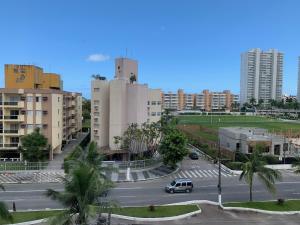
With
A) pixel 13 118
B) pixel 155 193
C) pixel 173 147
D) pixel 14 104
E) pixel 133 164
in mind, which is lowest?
pixel 155 193

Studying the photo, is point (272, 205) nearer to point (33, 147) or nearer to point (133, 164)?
point (133, 164)

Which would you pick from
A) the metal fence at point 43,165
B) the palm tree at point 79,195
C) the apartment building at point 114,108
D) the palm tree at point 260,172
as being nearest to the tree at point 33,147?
the metal fence at point 43,165

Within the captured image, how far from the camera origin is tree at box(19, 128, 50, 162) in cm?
4441

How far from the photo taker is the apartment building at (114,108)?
5172 centimetres

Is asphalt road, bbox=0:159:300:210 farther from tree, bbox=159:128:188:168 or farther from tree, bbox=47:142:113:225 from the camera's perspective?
tree, bbox=47:142:113:225

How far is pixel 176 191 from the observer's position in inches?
1420

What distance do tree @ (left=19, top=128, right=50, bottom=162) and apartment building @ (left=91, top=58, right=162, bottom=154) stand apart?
31.3 feet

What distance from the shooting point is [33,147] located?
4434 cm

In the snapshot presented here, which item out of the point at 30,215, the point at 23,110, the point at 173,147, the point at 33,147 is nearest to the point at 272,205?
the point at 173,147

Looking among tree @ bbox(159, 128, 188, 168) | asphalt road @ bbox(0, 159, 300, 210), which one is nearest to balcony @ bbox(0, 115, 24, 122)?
asphalt road @ bbox(0, 159, 300, 210)

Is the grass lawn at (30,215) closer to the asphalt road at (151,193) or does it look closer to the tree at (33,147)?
the asphalt road at (151,193)

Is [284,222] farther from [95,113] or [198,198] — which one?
[95,113]

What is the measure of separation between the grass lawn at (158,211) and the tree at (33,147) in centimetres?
2000

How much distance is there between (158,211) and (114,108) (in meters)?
25.4
